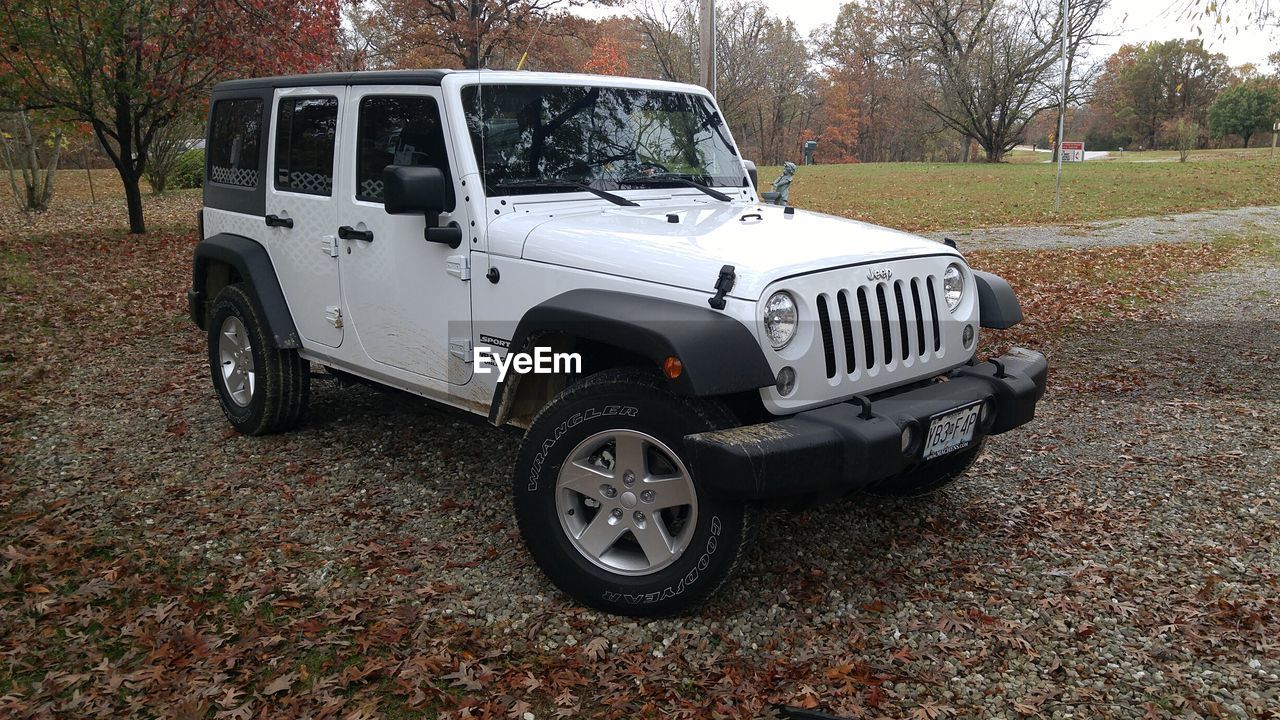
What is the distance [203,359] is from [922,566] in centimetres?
614

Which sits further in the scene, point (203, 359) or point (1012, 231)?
point (1012, 231)

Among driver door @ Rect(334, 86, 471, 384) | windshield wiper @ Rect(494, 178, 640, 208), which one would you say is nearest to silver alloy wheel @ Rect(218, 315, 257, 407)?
driver door @ Rect(334, 86, 471, 384)

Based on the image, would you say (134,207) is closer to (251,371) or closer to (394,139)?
(251,371)

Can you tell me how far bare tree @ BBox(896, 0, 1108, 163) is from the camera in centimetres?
3784

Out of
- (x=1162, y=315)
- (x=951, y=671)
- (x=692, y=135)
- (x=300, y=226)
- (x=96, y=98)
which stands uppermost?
(x=96, y=98)

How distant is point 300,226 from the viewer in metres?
5.04

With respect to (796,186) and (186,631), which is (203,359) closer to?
(186,631)

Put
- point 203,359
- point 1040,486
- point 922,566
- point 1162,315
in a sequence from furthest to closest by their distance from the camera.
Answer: point 1162,315 → point 203,359 → point 1040,486 → point 922,566

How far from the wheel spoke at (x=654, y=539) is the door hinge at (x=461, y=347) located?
1176 mm

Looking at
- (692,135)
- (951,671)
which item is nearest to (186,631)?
(951,671)

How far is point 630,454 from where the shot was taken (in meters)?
3.47

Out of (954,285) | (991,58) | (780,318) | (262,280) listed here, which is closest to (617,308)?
(780,318)

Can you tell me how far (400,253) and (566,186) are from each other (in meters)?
0.86

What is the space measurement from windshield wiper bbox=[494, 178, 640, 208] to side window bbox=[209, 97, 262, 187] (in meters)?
2.04
